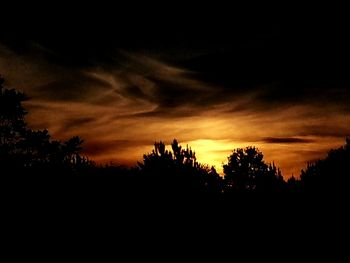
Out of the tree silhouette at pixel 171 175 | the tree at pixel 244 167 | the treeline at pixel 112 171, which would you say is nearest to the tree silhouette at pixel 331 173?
the treeline at pixel 112 171

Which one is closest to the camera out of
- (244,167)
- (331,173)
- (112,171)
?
(112,171)

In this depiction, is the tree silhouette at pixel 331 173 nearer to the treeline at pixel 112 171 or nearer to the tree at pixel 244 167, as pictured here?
the treeline at pixel 112 171

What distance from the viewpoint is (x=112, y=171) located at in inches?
605

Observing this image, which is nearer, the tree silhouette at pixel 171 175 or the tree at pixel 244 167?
the tree silhouette at pixel 171 175

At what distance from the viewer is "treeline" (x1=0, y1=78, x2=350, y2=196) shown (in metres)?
14.1

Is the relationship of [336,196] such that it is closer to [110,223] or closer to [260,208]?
[260,208]

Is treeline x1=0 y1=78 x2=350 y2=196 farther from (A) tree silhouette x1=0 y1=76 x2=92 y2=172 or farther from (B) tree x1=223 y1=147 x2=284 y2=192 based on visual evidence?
(B) tree x1=223 y1=147 x2=284 y2=192

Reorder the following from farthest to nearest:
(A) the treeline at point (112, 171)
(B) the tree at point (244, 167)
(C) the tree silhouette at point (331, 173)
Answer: (B) the tree at point (244, 167) → (C) the tree silhouette at point (331, 173) → (A) the treeline at point (112, 171)

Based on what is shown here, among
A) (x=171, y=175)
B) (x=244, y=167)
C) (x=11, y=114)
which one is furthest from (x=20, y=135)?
(x=244, y=167)

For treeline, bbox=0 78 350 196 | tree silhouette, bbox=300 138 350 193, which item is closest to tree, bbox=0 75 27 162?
treeline, bbox=0 78 350 196

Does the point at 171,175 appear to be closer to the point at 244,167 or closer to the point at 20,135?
the point at 20,135

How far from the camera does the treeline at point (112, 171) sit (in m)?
14.1

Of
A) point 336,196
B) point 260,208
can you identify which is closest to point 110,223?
point 260,208

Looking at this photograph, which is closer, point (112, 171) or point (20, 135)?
point (112, 171)
